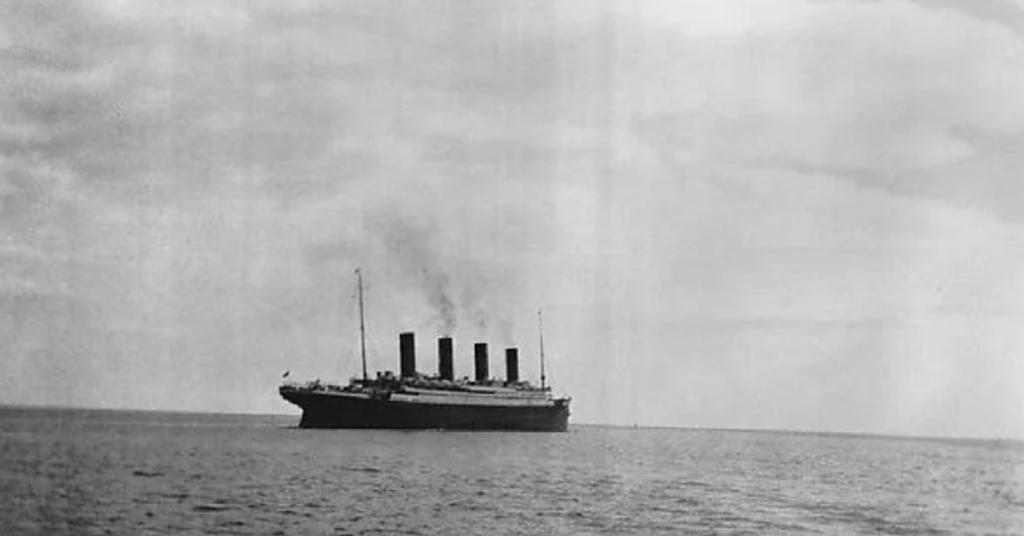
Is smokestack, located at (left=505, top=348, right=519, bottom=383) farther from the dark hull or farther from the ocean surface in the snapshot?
the ocean surface

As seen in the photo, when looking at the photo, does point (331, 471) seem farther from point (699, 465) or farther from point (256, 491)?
point (699, 465)

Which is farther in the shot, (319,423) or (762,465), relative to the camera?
(319,423)

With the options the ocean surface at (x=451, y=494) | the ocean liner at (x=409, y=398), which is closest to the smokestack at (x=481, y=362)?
the ocean liner at (x=409, y=398)

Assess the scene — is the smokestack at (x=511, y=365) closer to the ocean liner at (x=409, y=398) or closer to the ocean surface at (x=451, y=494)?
the ocean liner at (x=409, y=398)

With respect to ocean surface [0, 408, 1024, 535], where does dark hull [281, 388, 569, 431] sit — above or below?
above

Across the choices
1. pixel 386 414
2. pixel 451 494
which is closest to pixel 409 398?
pixel 386 414

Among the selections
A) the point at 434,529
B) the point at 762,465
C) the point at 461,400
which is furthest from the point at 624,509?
the point at 461,400

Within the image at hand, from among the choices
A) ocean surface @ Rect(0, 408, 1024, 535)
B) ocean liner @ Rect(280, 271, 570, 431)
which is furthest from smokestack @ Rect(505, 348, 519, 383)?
ocean surface @ Rect(0, 408, 1024, 535)
